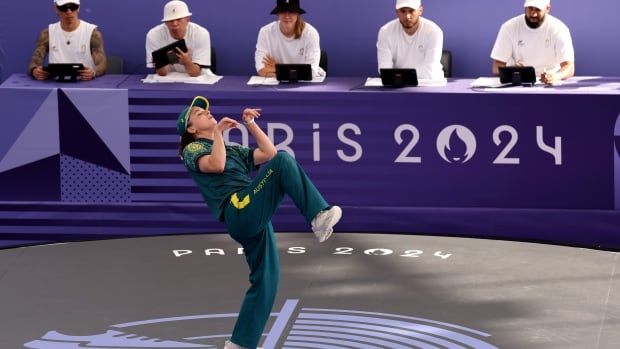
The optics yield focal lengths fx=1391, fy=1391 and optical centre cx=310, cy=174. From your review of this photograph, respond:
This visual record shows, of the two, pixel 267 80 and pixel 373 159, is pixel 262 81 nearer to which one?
pixel 267 80

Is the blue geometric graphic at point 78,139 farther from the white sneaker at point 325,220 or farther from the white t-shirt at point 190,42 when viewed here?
the white sneaker at point 325,220

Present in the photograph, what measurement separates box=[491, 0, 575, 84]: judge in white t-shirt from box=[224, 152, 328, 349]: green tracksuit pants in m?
4.63

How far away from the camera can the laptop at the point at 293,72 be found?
11.2 m

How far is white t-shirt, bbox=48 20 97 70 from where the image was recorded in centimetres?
1226

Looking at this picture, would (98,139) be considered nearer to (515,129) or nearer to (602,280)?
(515,129)

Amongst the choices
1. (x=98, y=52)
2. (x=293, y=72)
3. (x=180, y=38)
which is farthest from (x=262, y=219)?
(x=98, y=52)

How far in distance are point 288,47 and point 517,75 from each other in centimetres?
209

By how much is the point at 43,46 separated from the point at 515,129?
4.33 meters

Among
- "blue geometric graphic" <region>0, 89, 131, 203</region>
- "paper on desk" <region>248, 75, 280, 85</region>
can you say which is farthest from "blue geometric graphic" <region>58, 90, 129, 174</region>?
"paper on desk" <region>248, 75, 280, 85</region>

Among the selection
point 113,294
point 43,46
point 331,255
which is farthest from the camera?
point 43,46

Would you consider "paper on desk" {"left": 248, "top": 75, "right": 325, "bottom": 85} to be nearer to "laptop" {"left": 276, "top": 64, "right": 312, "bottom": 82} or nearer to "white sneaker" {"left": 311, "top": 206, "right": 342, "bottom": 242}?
"laptop" {"left": 276, "top": 64, "right": 312, "bottom": 82}

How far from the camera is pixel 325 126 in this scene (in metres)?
10.9

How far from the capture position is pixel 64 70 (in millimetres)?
11328

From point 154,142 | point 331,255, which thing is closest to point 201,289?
point 331,255
